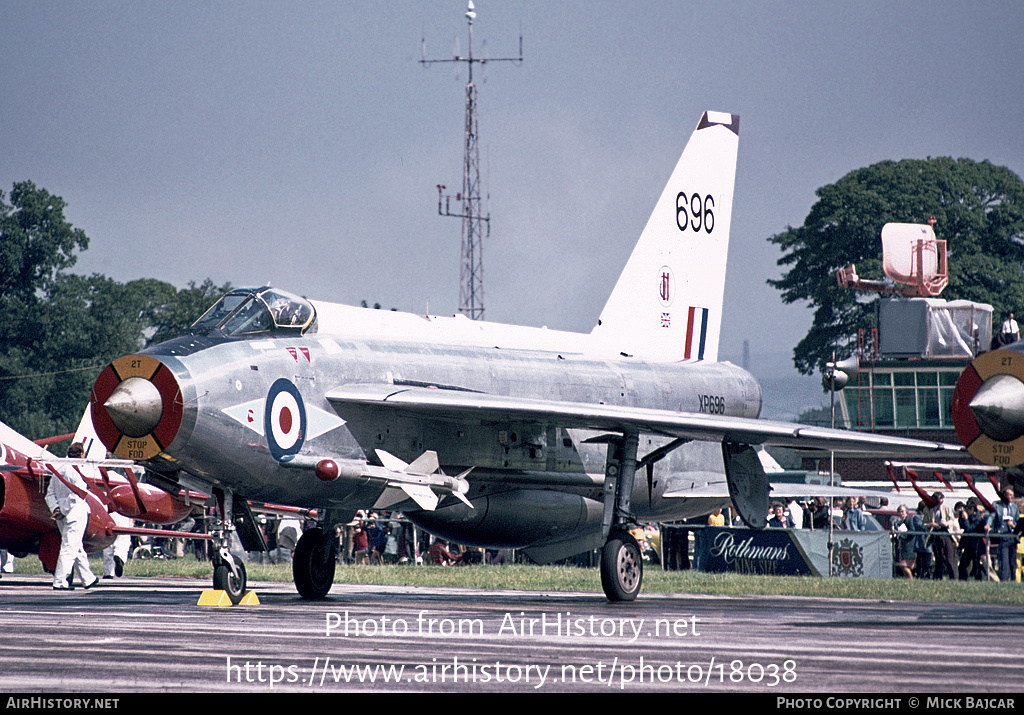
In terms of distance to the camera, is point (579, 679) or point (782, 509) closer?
point (579, 679)

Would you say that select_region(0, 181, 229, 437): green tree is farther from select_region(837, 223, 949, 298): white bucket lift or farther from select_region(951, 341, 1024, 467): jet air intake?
select_region(951, 341, 1024, 467): jet air intake

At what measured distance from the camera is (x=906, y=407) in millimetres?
53625

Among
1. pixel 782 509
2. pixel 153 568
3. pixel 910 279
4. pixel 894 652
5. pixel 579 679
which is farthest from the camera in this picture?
pixel 910 279

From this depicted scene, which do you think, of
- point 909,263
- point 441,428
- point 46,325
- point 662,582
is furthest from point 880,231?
point 441,428

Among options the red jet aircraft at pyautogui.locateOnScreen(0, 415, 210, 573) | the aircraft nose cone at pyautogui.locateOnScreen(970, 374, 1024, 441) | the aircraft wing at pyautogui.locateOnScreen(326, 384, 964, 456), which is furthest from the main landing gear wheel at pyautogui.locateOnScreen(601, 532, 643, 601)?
the red jet aircraft at pyautogui.locateOnScreen(0, 415, 210, 573)

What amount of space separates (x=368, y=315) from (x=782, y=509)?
15183 mm

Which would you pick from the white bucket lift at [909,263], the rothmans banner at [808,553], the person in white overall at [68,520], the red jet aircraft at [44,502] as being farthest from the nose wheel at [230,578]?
the white bucket lift at [909,263]

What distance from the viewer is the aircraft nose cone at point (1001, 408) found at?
1077cm

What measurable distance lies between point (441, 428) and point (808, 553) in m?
9.05

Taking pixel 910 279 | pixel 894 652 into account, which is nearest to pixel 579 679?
→ pixel 894 652

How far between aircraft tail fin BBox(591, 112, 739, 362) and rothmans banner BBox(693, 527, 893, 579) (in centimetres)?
374

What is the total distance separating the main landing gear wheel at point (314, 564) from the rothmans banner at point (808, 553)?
923 centimetres

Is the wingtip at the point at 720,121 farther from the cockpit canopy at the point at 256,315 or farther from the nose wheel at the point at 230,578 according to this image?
the nose wheel at the point at 230,578

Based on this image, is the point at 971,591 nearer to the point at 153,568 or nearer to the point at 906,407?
the point at 153,568
